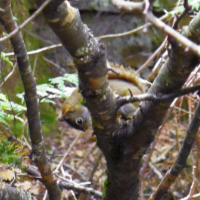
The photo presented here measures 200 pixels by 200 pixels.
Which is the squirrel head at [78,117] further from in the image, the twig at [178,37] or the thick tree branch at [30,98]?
the twig at [178,37]

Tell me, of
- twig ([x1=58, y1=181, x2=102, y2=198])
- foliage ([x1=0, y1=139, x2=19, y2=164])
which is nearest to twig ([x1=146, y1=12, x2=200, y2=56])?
foliage ([x1=0, y1=139, x2=19, y2=164])

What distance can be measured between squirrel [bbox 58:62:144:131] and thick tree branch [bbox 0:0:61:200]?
1.08m

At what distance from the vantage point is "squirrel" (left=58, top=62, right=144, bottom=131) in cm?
206

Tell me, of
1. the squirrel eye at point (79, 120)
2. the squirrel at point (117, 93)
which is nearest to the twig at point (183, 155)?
the squirrel at point (117, 93)

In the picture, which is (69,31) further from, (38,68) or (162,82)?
(38,68)

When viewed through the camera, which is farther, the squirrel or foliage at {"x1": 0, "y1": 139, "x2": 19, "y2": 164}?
the squirrel

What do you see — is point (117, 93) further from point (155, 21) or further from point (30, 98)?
point (155, 21)

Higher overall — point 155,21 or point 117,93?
point 117,93

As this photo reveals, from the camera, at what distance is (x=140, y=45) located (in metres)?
4.74

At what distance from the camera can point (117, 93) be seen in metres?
2.04

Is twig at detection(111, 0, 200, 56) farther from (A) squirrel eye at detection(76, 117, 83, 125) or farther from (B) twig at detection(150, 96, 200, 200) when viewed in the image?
(A) squirrel eye at detection(76, 117, 83, 125)

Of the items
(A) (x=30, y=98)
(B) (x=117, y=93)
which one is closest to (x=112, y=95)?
(A) (x=30, y=98)

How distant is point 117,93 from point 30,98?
1202mm

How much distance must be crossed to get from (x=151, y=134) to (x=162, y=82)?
0.70 feet
